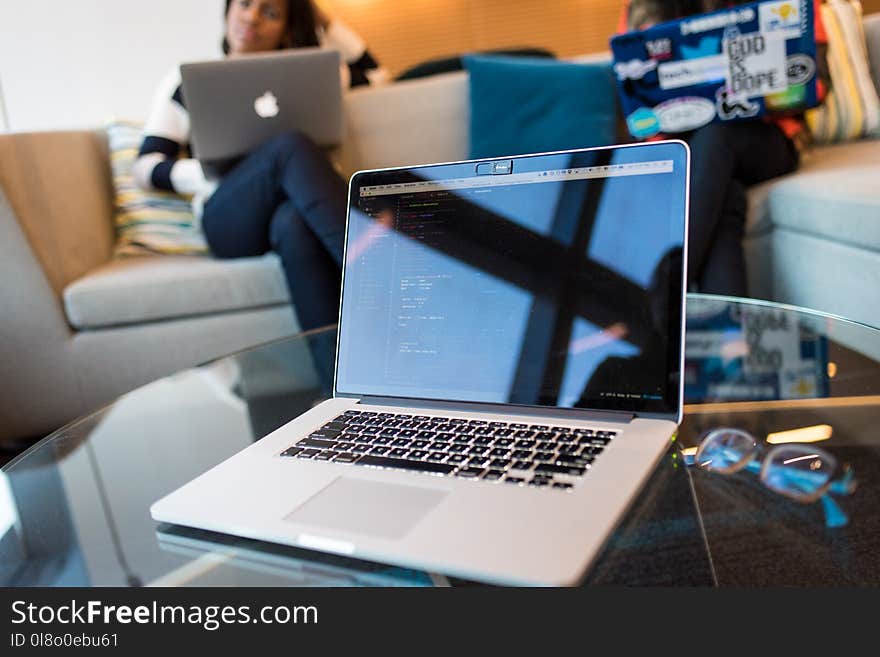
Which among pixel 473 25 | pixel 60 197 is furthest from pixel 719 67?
pixel 473 25

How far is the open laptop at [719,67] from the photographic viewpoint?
1399 millimetres

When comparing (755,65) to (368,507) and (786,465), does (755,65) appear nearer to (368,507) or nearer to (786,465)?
(786,465)

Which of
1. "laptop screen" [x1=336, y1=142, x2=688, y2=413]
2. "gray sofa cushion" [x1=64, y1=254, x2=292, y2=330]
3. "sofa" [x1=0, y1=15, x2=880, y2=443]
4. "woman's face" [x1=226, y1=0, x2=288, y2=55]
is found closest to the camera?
"laptop screen" [x1=336, y1=142, x2=688, y2=413]

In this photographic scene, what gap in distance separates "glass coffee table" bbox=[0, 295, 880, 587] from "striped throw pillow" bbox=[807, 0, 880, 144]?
122 cm

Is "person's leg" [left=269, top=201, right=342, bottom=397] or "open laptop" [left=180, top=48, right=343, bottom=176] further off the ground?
"open laptop" [left=180, top=48, right=343, bottom=176]

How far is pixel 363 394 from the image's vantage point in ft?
2.45

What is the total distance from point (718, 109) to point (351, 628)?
1455mm

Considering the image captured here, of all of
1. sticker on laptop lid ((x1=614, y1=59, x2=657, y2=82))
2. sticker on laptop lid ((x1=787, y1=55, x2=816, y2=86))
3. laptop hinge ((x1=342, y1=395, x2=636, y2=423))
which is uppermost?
sticker on laptop lid ((x1=614, y1=59, x2=657, y2=82))

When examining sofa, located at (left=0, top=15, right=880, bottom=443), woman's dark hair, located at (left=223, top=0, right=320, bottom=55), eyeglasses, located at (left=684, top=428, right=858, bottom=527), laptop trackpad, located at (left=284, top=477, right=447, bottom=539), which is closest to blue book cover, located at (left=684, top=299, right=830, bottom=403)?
eyeglasses, located at (left=684, top=428, right=858, bottom=527)

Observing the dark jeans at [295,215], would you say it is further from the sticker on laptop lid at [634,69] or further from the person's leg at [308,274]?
the sticker on laptop lid at [634,69]

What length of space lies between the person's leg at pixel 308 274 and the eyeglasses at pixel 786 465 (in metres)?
1.08

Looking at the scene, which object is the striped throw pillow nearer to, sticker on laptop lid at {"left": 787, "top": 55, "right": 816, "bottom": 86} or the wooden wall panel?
sticker on laptop lid at {"left": 787, "top": 55, "right": 816, "bottom": 86}

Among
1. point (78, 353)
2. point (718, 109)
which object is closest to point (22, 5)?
point (78, 353)

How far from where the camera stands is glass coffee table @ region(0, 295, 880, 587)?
1.49ft
